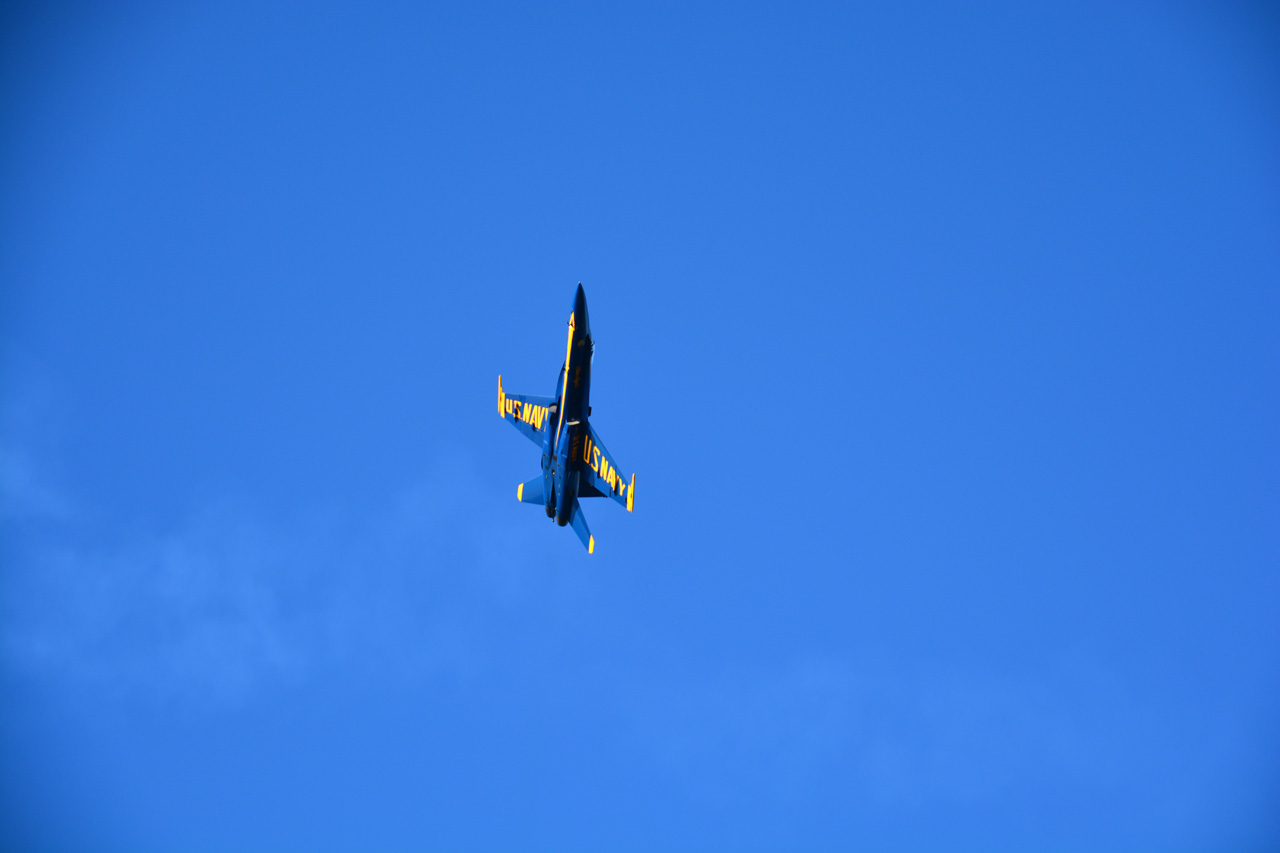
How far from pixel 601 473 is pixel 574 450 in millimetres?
2382

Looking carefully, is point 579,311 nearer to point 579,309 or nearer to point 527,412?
point 579,309

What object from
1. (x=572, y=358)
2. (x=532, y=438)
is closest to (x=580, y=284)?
(x=572, y=358)

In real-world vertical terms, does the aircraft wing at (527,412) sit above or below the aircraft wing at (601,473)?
above

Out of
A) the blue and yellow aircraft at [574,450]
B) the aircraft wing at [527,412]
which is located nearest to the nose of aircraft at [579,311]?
the blue and yellow aircraft at [574,450]

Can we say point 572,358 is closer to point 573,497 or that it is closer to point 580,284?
point 580,284

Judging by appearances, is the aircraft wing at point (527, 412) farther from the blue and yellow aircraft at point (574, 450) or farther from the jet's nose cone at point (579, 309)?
the jet's nose cone at point (579, 309)

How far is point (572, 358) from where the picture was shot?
68.4 m

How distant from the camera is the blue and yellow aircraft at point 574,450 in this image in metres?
68.7

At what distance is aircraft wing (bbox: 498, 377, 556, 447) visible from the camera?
7675 centimetres

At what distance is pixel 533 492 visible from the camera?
253ft

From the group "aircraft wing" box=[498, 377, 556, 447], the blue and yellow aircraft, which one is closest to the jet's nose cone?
the blue and yellow aircraft

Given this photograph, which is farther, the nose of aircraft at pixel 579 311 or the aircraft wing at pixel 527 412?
the aircraft wing at pixel 527 412

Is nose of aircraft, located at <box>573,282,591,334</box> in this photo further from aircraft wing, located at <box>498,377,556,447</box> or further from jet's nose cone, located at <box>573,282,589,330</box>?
aircraft wing, located at <box>498,377,556,447</box>

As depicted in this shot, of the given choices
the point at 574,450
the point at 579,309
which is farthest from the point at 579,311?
the point at 574,450
